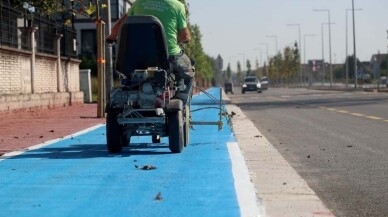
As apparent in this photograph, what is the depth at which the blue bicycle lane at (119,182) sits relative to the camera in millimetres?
5879

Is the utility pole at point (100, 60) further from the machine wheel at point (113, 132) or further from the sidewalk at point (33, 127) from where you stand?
the machine wheel at point (113, 132)

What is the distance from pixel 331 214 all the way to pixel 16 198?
304 cm

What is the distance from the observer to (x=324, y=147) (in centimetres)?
1144

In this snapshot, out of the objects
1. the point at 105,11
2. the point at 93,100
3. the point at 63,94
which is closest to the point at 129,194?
Result: the point at 105,11

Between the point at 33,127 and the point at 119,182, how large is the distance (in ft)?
31.2

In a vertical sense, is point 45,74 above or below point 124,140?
above

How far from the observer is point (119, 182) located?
24.0ft

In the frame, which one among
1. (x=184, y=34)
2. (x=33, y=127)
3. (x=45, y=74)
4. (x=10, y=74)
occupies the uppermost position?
(x=184, y=34)

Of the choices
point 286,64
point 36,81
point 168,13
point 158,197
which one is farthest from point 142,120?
point 286,64

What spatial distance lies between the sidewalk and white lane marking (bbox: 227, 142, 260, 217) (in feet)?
12.9

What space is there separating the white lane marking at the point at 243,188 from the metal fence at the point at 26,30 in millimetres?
12671

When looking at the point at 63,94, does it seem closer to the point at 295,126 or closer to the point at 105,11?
the point at 105,11

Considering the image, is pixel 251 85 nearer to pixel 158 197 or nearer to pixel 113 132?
pixel 113 132

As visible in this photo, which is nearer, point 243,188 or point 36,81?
point 243,188
